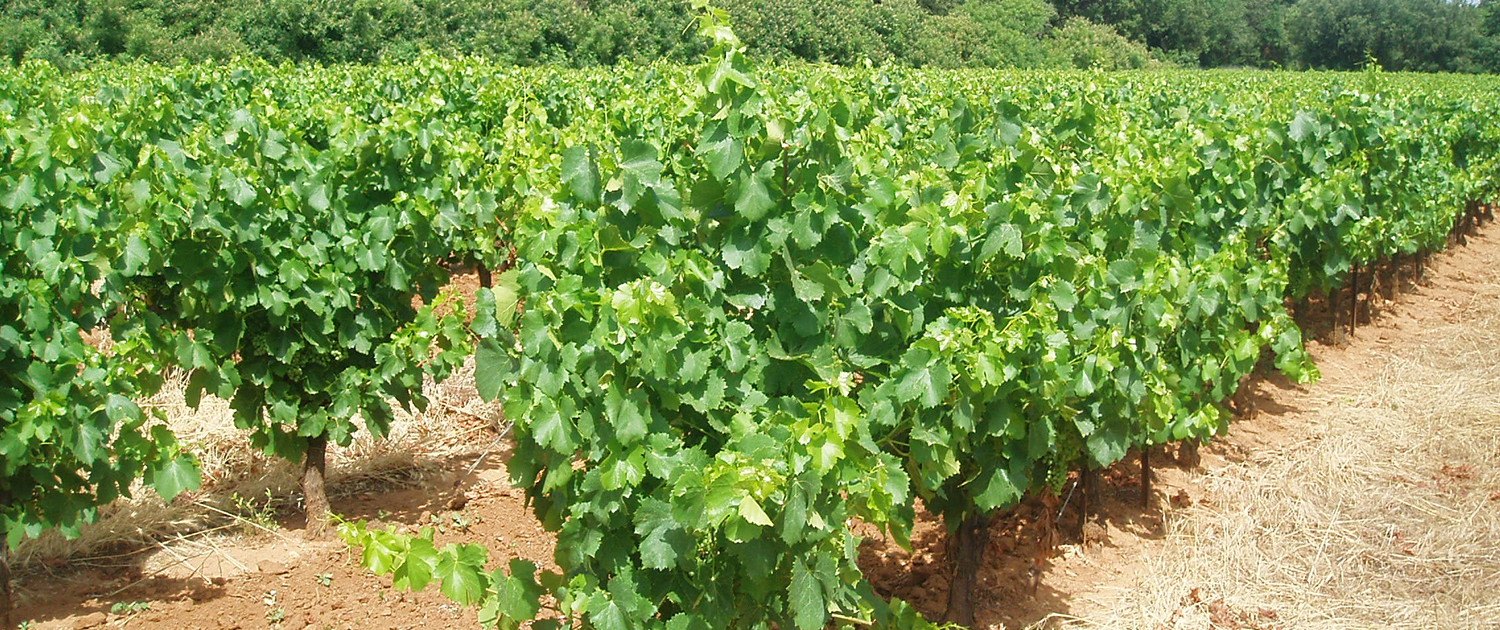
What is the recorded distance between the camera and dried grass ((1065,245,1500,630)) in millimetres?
4328

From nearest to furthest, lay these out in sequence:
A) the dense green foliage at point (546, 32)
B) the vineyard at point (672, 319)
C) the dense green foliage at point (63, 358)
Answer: the vineyard at point (672, 319)
the dense green foliage at point (63, 358)
the dense green foliage at point (546, 32)

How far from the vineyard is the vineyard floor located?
0.33 meters

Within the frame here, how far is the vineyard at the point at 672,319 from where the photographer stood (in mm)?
2588

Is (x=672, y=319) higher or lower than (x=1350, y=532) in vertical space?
higher

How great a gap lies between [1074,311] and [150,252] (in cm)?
301

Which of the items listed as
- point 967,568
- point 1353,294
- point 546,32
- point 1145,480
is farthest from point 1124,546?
point 546,32

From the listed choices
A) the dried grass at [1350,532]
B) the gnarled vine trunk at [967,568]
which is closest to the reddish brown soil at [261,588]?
the gnarled vine trunk at [967,568]

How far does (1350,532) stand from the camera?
4957 millimetres

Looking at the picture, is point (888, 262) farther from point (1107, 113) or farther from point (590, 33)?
point (590, 33)

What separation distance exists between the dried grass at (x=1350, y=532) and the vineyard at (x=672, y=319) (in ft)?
1.43

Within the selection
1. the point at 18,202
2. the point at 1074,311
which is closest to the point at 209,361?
the point at 18,202

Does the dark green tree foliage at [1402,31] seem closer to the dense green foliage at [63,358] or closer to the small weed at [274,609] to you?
the small weed at [274,609]

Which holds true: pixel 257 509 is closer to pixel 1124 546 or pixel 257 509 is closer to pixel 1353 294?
pixel 1124 546

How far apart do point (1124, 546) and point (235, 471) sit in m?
3.86
